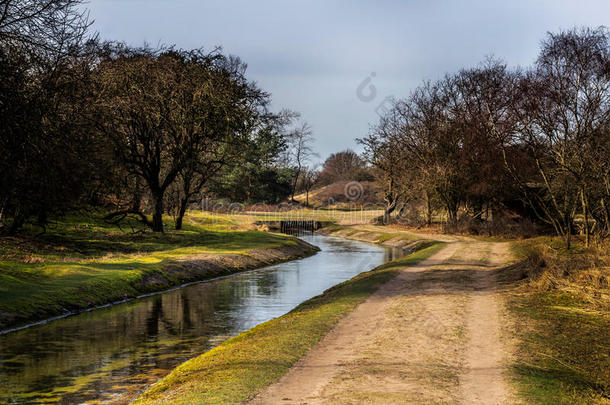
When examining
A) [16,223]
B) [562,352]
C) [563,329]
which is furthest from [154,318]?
[16,223]

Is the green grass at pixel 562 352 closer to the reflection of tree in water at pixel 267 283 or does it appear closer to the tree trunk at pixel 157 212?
the reflection of tree in water at pixel 267 283

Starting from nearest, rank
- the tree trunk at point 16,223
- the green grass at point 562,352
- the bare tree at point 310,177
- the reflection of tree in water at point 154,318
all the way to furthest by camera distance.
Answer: the green grass at point 562,352 < the reflection of tree in water at point 154,318 < the tree trunk at point 16,223 < the bare tree at point 310,177

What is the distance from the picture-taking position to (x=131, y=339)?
52.0 feet

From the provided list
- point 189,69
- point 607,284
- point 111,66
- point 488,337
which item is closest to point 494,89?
point 189,69

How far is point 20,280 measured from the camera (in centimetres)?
2030

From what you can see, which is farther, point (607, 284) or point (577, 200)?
point (577, 200)

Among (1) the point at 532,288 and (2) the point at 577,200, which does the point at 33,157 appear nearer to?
(1) the point at 532,288

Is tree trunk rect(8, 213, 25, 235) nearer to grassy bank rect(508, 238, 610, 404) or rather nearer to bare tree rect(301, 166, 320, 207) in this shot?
grassy bank rect(508, 238, 610, 404)

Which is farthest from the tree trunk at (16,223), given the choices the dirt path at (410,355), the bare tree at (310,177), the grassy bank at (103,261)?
the bare tree at (310,177)

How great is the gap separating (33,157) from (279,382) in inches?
353

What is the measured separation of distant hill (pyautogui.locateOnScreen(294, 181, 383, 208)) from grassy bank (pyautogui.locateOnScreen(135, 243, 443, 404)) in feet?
296

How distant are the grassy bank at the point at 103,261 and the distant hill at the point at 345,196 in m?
65.0

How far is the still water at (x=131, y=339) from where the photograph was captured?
11414mm

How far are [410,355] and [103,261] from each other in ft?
62.6
